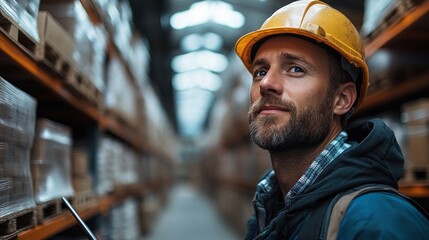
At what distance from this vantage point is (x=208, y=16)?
10.1 meters

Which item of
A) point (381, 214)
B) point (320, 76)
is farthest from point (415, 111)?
point (381, 214)

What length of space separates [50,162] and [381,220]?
2.20 metres

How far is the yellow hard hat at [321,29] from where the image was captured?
200 centimetres

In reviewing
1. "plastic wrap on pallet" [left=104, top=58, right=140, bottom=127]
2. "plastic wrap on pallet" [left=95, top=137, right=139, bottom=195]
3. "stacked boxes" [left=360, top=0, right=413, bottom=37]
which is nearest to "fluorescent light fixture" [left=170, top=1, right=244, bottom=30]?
"plastic wrap on pallet" [left=104, top=58, right=140, bottom=127]

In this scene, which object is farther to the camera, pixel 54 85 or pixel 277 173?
pixel 54 85

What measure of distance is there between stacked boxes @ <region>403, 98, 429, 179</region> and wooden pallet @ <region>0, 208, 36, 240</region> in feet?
8.66

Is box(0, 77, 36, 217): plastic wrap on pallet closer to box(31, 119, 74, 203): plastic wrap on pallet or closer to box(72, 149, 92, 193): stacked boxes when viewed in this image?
box(31, 119, 74, 203): plastic wrap on pallet

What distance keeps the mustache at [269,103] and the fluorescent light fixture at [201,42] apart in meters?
9.29

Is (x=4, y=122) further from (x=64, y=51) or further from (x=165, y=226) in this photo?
(x=165, y=226)

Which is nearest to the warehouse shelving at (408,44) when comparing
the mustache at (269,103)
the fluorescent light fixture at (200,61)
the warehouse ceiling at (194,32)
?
the mustache at (269,103)

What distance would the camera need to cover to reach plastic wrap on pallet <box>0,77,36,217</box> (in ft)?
6.55

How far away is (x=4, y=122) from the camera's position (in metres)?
2.01

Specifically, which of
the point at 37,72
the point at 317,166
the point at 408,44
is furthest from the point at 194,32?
the point at 317,166

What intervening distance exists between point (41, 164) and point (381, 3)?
2.85 m
